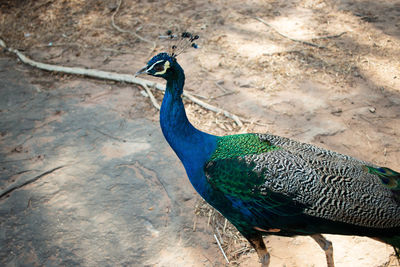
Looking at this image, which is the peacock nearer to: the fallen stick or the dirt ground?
the dirt ground

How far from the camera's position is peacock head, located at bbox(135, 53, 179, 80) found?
6.00ft

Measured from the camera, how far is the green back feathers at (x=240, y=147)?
1.85 meters

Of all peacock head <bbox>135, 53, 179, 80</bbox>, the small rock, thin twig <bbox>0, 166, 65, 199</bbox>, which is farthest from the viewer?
the small rock

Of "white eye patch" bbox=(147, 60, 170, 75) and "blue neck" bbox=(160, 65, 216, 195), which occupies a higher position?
"white eye patch" bbox=(147, 60, 170, 75)

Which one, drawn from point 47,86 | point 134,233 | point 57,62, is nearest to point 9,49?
point 57,62

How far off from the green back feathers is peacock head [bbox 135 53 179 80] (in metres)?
0.53

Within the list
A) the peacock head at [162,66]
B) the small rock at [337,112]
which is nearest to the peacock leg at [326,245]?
the peacock head at [162,66]

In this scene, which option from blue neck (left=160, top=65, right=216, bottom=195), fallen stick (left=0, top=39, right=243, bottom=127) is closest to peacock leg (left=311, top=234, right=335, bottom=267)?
blue neck (left=160, top=65, right=216, bottom=195)

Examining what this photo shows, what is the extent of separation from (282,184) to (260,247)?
1.58ft

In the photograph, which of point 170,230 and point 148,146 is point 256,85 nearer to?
point 148,146

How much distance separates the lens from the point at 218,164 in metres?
1.83

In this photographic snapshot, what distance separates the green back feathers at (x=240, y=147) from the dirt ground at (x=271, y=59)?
75 centimetres

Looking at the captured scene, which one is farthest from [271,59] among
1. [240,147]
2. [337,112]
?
[240,147]

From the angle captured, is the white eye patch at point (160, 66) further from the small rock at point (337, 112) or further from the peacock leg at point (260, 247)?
the small rock at point (337, 112)
